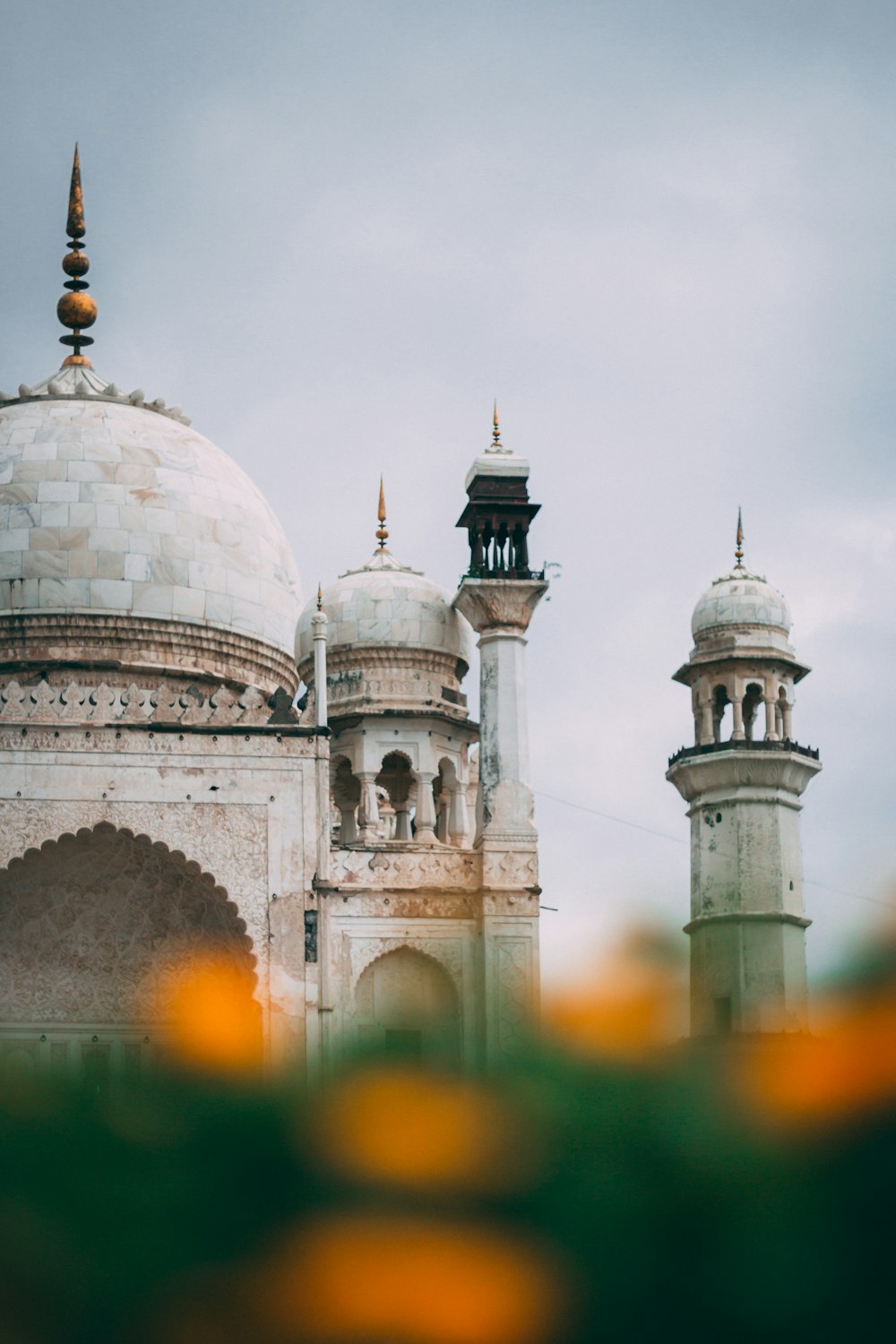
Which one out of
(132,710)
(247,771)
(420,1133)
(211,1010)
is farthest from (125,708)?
(420,1133)

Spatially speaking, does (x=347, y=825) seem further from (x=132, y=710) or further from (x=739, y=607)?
(x=739, y=607)

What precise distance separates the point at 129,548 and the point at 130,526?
25 centimetres

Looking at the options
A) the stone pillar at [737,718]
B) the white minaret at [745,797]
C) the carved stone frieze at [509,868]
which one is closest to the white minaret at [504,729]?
the carved stone frieze at [509,868]

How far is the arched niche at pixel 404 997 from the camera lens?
19.6 meters

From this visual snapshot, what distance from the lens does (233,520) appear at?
2358 centimetres

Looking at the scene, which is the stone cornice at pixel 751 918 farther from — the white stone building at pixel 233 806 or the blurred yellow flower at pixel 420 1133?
the blurred yellow flower at pixel 420 1133

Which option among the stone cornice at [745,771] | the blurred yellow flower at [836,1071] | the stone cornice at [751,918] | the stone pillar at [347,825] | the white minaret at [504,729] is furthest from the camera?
the stone cornice at [745,771]

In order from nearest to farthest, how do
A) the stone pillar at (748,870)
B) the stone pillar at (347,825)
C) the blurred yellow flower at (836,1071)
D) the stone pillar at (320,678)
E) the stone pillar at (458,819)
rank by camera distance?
the blurred yellow flower at (836,1071) < the stone pillar at (320,678) < the stone pillar at (347,825) < the stone pillar at (458,819) < the stone pillar at (748,870)

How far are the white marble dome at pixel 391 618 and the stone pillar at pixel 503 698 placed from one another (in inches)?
57.8

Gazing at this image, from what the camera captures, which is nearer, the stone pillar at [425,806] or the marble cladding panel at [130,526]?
the stone pillar at [425,806]

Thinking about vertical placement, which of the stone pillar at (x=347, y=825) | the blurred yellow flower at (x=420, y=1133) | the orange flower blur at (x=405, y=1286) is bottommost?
the orange flower blur at (x=405, y=1286)

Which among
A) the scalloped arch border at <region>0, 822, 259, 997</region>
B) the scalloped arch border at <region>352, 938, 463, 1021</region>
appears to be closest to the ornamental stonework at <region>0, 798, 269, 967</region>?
the scalloped arch border at <region>0, 822, 259, 997</region>

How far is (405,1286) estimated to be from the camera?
12008 millimetres

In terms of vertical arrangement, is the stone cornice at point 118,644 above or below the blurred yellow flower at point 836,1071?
above
